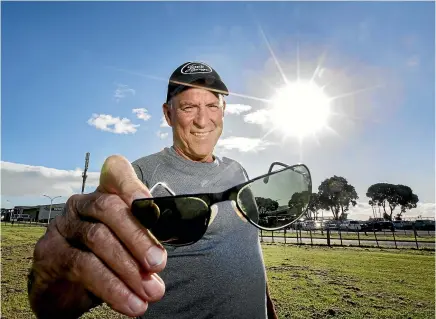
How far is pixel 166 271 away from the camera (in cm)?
204

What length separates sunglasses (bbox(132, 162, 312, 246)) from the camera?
4.03 ft

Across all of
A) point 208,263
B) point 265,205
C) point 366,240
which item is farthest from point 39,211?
point 265,205

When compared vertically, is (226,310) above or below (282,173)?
below

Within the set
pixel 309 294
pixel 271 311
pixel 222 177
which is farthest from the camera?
pixel 309 294

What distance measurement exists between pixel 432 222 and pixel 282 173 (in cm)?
6144

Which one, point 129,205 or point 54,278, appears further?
point 54,278

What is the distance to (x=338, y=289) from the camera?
29.8ft

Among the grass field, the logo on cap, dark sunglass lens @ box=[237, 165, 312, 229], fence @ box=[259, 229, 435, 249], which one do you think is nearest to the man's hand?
dark sunglass lens @ box=[237, 165, 312, 229]

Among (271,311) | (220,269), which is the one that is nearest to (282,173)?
(220,269)

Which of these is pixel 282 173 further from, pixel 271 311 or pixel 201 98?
pixel 271 311

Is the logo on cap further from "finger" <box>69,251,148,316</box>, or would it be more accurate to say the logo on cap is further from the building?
the building

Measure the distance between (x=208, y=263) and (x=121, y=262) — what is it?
1095 millimetres

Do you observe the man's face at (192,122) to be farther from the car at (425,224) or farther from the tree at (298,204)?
the car at (425,224)

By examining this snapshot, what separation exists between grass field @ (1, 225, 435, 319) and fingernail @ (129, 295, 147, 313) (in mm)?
6832
